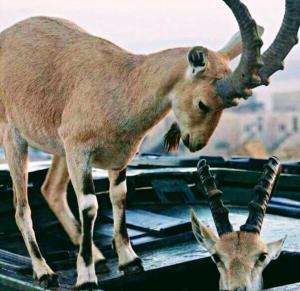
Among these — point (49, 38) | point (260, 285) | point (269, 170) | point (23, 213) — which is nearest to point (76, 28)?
point (49, 38)

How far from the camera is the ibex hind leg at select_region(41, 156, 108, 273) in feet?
29.5

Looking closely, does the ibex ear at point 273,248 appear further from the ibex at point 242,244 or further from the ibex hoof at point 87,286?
the ibex hoof at point 87,286

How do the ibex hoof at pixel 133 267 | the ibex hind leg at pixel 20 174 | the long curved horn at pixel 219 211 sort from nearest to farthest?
the long curved horn at pixel 219 211 → the ibex hoof at pixel 133 267 → the ibex hind leg at pixel 20 174

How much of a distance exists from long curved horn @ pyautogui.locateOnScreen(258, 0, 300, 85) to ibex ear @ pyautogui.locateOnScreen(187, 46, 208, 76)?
41 centimetres

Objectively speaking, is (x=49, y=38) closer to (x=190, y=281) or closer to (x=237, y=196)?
(x=190, y=281)

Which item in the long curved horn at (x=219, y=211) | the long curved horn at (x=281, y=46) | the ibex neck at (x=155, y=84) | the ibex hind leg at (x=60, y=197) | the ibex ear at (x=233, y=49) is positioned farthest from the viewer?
the ibex hind leg at (x=60, y=197)

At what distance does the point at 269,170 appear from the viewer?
24.4 ft

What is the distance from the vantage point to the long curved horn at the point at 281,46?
261 inches

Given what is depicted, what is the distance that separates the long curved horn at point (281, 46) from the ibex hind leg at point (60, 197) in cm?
297

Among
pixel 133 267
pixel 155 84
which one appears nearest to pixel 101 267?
pixel 133 267

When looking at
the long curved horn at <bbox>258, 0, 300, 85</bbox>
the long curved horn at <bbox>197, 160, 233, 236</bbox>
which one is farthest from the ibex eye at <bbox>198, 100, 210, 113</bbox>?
the long curved horn at <bbox>197, 160, 233, 236</bbox>

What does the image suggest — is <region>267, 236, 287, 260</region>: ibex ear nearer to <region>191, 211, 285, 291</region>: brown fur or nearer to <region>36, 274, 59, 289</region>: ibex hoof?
<region>191, 211, 285, 291</region>: brown fur

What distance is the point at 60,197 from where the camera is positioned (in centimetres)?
927

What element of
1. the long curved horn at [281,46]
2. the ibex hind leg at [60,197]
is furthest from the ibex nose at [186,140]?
the ibex hind leg at [60,197]
